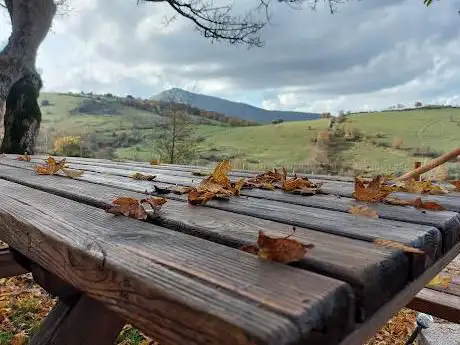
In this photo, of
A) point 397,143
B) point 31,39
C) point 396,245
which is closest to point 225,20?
point 31,39

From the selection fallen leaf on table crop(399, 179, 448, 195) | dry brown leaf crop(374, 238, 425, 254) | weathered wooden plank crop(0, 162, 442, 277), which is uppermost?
fallen leaf on table crop(399, 179, 448, 195)

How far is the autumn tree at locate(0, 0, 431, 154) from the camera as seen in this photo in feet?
21.3

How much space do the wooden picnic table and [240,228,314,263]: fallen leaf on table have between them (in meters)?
0.01

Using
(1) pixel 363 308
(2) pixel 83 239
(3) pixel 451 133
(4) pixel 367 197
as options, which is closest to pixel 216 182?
(4) pixel 367 197

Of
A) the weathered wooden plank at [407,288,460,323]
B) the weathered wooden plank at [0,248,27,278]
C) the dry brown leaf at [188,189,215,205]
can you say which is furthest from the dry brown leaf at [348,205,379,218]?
the weathered wooden plank at [0,248,27,278]

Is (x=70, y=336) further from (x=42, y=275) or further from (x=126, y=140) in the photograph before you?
(x=126, y=140)

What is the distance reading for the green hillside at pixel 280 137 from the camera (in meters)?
12.4

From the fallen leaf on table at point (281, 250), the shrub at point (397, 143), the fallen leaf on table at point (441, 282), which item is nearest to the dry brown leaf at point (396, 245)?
the fallen leaf on table at point (281, 250)

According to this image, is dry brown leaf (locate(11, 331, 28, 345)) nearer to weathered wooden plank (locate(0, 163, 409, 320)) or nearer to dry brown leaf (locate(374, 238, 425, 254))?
weathered wooden plank (locate(0, 163, 409, 320))

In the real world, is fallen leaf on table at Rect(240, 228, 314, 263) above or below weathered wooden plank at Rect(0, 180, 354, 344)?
above

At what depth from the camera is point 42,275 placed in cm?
153

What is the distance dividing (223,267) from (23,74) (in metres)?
7.13

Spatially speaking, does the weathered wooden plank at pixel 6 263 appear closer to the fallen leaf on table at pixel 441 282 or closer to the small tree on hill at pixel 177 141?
the fallen leaf on table at pixel 441 282

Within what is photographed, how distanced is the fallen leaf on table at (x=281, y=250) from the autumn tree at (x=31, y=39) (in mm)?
6313
